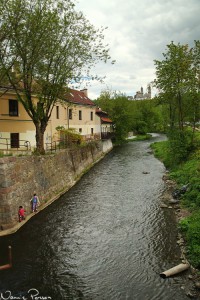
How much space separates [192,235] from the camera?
15.0 metres

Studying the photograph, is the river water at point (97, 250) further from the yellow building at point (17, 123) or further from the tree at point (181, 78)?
the tree at point (181, 78)

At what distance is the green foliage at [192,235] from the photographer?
13.5 metres

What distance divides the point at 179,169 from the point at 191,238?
1682 cm

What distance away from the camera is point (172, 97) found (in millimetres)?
36469

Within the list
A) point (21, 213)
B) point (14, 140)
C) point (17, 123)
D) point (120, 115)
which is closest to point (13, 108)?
point (17, 123)

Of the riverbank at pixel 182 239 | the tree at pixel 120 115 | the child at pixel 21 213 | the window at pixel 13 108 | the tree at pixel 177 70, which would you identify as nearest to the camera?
the riverbank at pixel 182 239

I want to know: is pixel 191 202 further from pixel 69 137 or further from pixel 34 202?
pixel 69 137

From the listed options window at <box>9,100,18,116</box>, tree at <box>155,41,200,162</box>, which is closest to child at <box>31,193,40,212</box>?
window at <box>9,100,18,116</box>

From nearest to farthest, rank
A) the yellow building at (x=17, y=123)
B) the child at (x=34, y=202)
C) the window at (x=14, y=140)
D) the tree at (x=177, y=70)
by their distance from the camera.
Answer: the child at (x=34, y=202), the yellow building at (x=17, y=123), the window at (x=14, y=140), the tree at (x=177, y=70)

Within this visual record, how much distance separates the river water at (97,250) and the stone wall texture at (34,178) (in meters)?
1.20

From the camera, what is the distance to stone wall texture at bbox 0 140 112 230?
17656 millimetres

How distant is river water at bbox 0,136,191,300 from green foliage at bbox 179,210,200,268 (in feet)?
2.32
